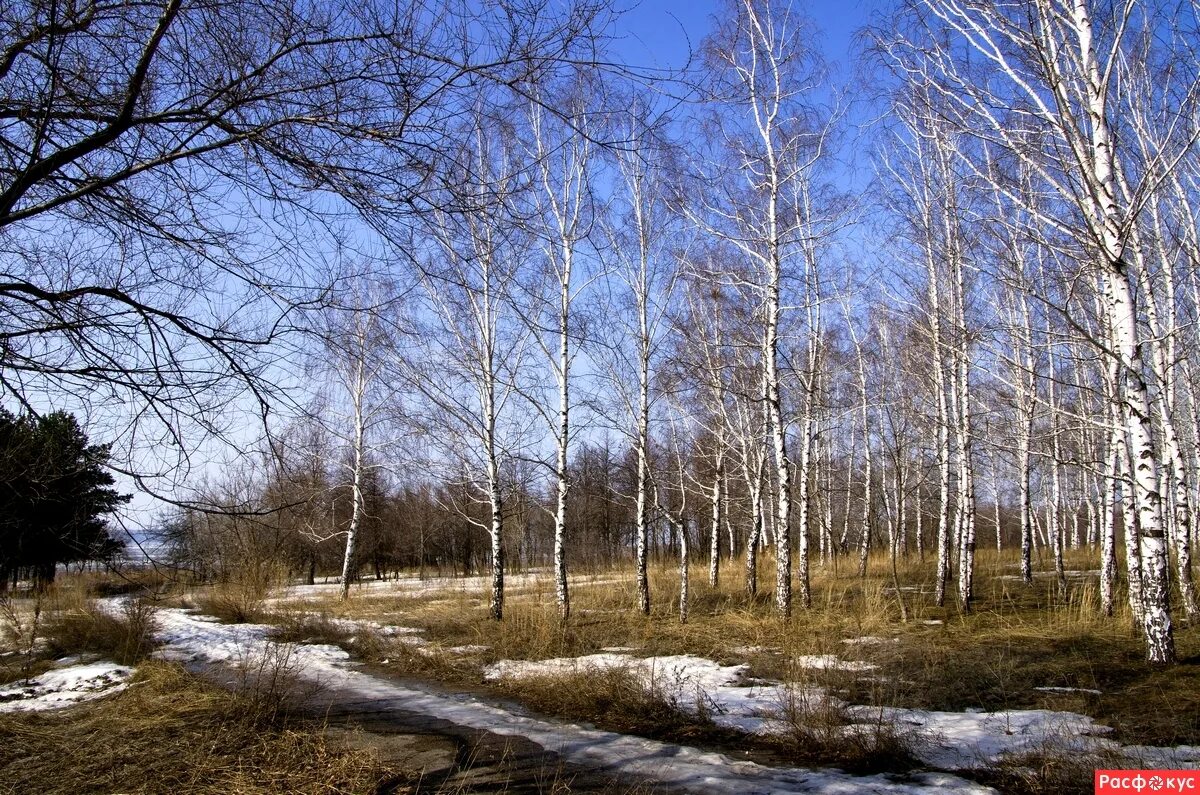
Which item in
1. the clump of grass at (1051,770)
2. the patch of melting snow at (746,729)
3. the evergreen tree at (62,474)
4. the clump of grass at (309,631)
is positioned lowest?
the clump of grass at (309,631)

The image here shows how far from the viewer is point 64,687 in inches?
301

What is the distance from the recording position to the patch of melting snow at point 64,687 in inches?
267

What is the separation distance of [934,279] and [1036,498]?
3284cm

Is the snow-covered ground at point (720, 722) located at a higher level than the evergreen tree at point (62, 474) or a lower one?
lower

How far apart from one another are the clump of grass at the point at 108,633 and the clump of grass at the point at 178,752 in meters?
4.27

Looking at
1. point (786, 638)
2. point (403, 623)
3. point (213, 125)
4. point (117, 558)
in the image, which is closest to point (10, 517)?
point (117, 558)

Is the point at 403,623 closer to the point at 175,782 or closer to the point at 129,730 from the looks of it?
the point at 129,730

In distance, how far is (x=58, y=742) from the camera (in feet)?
15.1

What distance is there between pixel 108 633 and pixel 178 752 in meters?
8.13

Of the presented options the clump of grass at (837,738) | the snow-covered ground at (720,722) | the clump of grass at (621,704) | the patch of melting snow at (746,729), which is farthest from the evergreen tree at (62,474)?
the clump of grass at (837,738)

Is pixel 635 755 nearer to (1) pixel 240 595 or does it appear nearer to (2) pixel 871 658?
(2) pixel 871 658

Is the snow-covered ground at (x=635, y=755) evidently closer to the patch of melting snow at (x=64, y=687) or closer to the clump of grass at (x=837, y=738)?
the clump of grass at (x=837, y=738)

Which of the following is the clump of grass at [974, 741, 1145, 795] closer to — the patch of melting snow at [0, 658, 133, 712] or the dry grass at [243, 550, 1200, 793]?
the dry grass at [243, 550, 1200, 793]

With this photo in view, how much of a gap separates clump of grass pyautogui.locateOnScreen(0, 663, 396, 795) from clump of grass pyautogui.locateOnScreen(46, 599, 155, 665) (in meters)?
4.27
